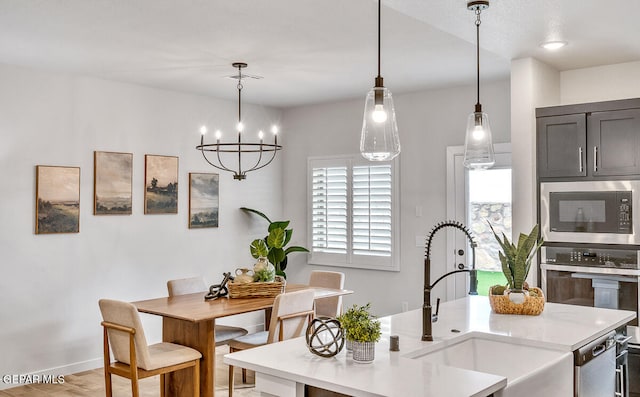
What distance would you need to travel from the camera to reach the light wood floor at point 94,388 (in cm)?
461

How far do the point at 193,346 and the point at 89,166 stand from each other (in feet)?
7.10

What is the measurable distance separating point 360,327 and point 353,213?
14.5 ft

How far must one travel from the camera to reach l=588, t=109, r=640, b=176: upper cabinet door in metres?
3.99

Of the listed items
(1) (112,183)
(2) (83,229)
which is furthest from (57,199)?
(1) (112,183)

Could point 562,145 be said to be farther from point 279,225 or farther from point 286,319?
point 279,225

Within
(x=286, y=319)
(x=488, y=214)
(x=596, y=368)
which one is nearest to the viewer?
(x=596, y=368)

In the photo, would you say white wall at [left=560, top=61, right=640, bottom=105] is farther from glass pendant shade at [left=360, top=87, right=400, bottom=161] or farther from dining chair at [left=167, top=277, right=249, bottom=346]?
dining chair at [left=167, top=277, right=249, bottom=346]

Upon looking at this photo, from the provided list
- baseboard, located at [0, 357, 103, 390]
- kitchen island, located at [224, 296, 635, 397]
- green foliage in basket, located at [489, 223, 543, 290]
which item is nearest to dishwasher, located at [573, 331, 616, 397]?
kitchen island, located at [224, 296, 635, 397]

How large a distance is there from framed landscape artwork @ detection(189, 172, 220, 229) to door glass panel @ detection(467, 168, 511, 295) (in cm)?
263

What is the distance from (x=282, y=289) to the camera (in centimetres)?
458

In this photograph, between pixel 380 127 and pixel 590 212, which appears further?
pixel 590 212

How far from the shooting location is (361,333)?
7.00ft

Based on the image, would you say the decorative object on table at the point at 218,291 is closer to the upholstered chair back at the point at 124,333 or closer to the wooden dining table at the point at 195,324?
Answer: the wooden dining table at the point at 195,324

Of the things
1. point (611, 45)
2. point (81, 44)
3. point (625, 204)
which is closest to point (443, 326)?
point (625, 204)
